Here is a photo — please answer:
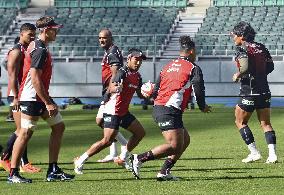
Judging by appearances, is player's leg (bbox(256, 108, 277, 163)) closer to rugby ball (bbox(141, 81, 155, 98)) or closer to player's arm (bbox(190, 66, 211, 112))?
rugby ball (bbox(141, 81, 155, 98))

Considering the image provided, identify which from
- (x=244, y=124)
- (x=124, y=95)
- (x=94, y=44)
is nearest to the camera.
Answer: (x=124, y=95)

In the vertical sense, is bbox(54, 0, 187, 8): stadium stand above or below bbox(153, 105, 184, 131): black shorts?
below

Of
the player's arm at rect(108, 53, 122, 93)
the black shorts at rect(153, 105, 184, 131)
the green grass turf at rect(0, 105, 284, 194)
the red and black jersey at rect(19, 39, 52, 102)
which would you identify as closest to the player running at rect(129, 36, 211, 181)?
the black shorts at rect(153, 105, 184, 131)

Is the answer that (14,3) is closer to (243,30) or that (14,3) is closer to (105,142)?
(243,30)

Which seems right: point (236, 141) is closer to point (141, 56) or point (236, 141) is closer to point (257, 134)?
point (257, 134)

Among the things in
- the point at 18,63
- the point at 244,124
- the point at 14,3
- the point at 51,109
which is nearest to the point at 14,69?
the point at 18,63

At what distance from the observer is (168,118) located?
1146cm

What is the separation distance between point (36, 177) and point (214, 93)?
26.0m

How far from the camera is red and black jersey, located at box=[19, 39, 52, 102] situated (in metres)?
11.1

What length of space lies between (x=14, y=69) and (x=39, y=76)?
155cm

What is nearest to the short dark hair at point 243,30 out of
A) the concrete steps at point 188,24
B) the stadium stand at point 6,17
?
the concrete steps at point 188,24

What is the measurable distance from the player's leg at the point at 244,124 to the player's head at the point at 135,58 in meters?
2.44

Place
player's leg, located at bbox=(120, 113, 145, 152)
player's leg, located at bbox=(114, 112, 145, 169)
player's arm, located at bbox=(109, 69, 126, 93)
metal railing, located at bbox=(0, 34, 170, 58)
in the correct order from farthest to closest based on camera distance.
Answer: metal railing, located at bbox=(0, 34, 170, 58), player's leg, located at bbox=(120, 113, 145, 152), player's leg, located at bbox=(114, 112, 145, 169), player's arm, located at bbox=(109, 69, 126, 93)

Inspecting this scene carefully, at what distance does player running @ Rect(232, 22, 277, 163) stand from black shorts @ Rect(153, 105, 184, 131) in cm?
256
